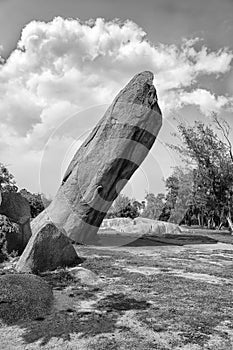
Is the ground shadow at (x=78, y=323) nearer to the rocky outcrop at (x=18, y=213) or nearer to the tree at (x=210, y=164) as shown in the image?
the rocky outcrop at (x=18, y=213)

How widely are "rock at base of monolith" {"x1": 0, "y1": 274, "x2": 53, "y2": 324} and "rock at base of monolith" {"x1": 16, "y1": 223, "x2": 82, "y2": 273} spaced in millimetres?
2272

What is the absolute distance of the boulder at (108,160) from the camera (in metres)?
16.9

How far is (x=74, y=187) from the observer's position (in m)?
17.3

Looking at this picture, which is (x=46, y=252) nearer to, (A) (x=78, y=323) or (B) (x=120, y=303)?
(B) (x=120, y=303)

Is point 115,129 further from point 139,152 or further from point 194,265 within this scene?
point 194,265

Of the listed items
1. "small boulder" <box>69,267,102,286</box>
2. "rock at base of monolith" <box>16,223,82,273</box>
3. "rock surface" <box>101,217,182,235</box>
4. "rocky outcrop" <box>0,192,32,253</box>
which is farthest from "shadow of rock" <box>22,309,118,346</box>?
"rock surface" <box>101,217,182,235</box>

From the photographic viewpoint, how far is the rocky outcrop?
13.4m

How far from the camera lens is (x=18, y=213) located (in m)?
14.1

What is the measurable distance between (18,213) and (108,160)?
493cm

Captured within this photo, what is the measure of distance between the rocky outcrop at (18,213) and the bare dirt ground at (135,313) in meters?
3.63

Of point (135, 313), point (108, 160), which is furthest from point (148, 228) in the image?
point (135, 313)

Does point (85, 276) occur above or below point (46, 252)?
below

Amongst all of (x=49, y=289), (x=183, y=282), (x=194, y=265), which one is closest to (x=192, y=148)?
(x=194, y=265)

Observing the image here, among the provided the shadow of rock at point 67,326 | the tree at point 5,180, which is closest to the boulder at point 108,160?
the tree at point 5,180
